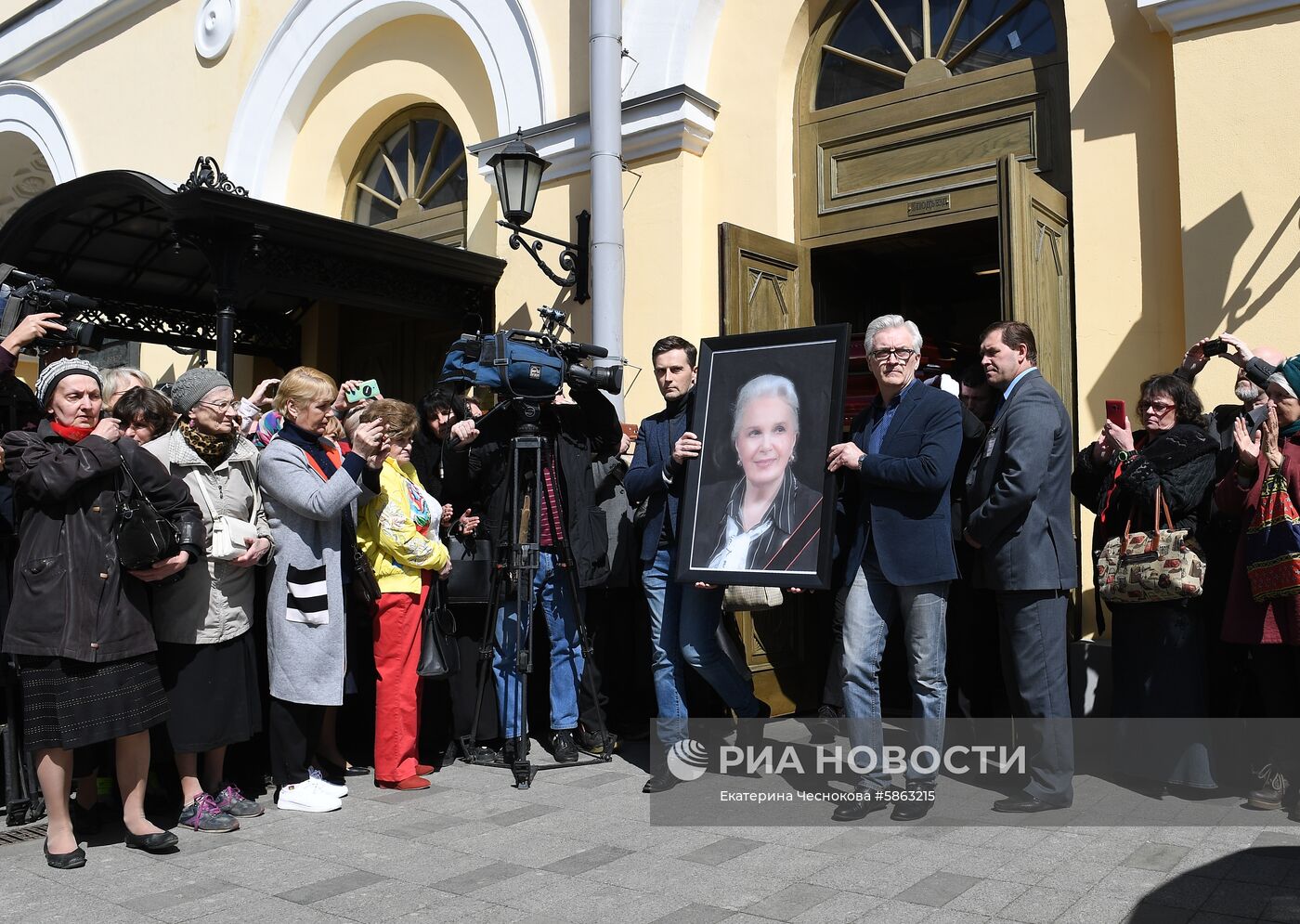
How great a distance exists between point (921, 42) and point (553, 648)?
4.48 meters

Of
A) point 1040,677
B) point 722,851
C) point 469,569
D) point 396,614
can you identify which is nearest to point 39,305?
point 396,614

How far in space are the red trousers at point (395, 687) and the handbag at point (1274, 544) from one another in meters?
3.46

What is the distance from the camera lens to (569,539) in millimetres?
5195

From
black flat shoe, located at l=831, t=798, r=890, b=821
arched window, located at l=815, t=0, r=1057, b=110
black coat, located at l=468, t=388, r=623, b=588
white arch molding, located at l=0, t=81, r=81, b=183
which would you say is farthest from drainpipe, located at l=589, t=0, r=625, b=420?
white arch molding, located at l=0, t=81, r=81, b=183

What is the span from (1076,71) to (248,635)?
201 inches

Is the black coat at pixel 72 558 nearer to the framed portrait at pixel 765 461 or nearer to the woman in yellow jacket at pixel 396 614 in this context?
the woman in yellow jacket at pixel 396 614

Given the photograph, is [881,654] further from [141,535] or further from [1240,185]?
[1240,185]

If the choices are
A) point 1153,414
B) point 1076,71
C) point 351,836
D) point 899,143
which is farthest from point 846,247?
point 351,836

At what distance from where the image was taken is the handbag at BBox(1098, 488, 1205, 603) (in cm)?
435

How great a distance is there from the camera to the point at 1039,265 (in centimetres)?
565

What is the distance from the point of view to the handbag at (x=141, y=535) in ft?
12.7

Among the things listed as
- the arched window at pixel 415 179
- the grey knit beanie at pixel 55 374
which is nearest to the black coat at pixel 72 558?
the grey knit beanie at pixel 55 374

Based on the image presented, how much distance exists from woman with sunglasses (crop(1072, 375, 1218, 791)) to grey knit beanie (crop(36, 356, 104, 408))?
412 cm

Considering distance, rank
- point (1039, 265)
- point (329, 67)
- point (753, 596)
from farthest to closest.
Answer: point (329, 67)
point (1039, 265)
point (753, 596)
